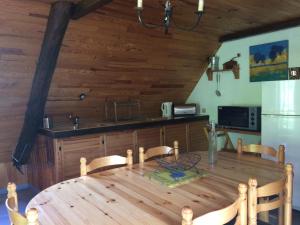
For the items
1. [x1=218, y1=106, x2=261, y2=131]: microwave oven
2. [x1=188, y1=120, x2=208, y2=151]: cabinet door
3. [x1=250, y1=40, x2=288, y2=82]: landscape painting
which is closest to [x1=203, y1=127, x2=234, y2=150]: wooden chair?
[x1=218, y1=106, x2=261, y2=131]: microwave oven

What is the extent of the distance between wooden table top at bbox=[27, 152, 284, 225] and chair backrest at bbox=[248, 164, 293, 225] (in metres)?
0.11

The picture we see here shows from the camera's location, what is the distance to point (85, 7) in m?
2.30

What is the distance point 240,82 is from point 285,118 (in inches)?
50.4

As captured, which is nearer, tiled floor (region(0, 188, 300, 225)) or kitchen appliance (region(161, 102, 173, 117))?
tiled floor (region(0, 188, 300, 225))

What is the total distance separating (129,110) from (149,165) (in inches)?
84.1

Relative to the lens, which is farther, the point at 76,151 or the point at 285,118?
the point at 76,151

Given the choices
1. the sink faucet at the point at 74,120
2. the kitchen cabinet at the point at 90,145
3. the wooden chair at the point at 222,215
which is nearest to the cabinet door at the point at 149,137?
the kitchen cabinet at the point at 90,145

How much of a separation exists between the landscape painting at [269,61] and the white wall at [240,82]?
0.21ft

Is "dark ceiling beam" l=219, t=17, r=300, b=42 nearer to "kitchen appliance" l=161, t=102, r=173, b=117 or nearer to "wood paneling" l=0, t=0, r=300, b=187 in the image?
"wood paneling" l=0, t=0, r=300, b=187

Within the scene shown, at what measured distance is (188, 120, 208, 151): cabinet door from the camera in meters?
4.33

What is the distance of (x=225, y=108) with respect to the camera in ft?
12.8

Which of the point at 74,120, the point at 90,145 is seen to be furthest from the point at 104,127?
the point at 74,120

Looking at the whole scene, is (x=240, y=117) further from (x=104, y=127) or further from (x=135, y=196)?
(x=135, y=196)

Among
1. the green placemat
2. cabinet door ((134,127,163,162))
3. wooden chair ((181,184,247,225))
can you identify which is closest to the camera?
wooden chair ((181,184,247,225))
